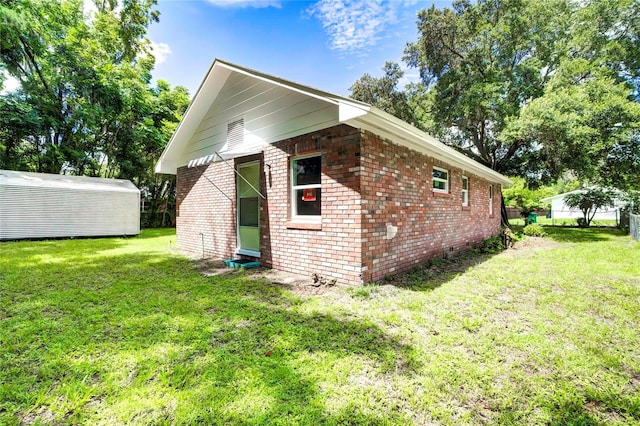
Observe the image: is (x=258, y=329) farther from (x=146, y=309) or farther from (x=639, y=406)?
(x=639, y=406)

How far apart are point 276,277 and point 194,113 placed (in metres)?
5.41

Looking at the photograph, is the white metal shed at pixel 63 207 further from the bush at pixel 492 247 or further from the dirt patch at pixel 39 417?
the bush at pixel 492 247

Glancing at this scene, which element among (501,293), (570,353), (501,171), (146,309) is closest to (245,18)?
(146,309)

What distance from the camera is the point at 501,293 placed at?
4598 mm

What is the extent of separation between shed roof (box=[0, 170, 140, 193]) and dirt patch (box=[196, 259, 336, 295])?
9748mm

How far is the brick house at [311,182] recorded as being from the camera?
4746mm

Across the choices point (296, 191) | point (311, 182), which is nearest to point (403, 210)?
point (311, 182)

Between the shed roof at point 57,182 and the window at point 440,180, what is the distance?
14414mm

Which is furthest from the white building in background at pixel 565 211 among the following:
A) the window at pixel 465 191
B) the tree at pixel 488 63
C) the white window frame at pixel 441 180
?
the white window frame at pixel 441 180

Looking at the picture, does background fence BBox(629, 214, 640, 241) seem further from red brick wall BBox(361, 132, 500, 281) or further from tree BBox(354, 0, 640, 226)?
red brick wall BBox(361, 132, 500, 281)

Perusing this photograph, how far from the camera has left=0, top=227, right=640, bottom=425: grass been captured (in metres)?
1.97

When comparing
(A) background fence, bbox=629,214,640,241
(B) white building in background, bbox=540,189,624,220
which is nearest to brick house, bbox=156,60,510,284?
(A) background fence, bbox=629,214,640,241

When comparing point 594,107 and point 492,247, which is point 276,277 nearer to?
point 492,247

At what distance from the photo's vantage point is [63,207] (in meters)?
12.0
